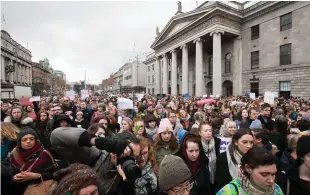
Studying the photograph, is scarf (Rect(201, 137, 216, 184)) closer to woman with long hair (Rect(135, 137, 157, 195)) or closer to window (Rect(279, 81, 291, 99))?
woman with long hair (Rect(135, 137, 157, 195))

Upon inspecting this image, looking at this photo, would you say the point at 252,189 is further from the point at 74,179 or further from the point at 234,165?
the point at 74,179

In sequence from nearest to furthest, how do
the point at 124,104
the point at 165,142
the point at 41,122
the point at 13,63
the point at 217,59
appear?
1. the point at 165,142
2. the point at 41,122
3. the point at 124,104
4. the point at 217,59
5. the point at 13,63

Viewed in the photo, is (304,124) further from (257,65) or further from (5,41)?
(5,41)

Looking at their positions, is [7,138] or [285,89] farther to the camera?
[285,89]

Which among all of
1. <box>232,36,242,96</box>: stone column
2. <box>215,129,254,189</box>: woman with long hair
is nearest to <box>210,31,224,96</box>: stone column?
<box>232,36,242,96</box>: stone column

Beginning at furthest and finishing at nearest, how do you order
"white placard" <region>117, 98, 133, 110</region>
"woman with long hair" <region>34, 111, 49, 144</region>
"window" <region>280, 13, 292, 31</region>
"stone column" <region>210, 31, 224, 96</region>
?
"stone column" <region>210, 31, 224, 96</region>, "window" <region>280, 13, 292, 31</region>, "white placard" <region>117, 98, 133, 110</region>, "woman with long hair" <region>34, 111, 49, 144</region>

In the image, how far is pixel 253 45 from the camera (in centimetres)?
2741

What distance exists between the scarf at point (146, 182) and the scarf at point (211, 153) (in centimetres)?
141

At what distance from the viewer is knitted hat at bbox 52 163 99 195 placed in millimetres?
1395

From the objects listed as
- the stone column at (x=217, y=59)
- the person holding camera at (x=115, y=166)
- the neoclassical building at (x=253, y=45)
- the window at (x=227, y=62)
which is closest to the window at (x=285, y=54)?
the neoclassical building at (x=253, y=45)

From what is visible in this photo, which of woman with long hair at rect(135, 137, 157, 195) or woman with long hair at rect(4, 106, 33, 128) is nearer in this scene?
woman with long hair at rect(135, 137, 157, 195)

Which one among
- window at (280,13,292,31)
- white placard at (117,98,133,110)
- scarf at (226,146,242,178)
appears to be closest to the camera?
scarf at (226,146,242,178)

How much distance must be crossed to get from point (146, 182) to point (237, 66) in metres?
30.8

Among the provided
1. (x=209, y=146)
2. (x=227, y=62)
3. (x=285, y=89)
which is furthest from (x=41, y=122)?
(x=227, y=62)
